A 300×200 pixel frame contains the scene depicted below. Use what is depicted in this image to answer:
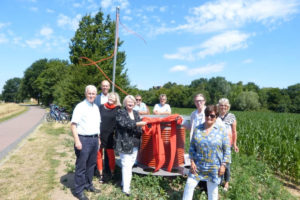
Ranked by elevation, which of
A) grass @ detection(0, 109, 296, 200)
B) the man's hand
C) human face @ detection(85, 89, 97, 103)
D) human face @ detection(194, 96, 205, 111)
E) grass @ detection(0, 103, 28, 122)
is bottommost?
grass @ detection(0, 109, 296, 200)

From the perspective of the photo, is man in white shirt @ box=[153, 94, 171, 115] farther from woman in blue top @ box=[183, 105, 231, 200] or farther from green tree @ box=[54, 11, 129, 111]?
green tree @ box=[54, 11, 129, 111]

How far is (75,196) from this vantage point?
13.5ft

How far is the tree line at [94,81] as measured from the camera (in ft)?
54.0

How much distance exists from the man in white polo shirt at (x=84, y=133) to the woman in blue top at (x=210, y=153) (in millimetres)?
1844

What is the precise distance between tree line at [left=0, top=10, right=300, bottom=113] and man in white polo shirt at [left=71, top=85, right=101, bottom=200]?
337 cm

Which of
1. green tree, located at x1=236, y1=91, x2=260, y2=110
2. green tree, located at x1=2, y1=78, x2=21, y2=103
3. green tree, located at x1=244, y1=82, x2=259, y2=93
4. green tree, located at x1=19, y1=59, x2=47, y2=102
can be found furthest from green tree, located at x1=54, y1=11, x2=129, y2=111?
green tree, located at x1=2, y1=78, x2=21, y2=103

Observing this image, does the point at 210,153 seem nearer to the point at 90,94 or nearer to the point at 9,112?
the point at 90,94

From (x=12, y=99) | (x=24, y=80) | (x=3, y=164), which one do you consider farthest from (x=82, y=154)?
(x=12, y=99)

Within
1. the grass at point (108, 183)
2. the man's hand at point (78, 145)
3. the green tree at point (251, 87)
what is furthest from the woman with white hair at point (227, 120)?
the green tree at point (251, 87)

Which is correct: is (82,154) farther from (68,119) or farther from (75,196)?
(68,119)

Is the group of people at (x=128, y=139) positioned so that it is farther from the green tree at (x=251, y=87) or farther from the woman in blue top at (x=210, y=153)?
the green tree at (x=251, y=87)

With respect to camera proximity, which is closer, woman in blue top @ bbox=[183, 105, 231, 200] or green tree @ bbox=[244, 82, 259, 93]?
woman in blue top @ bbox=[183, 105, 231, 200]

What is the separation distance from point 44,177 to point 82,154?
6.34 ft

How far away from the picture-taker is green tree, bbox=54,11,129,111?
15.8 meters
